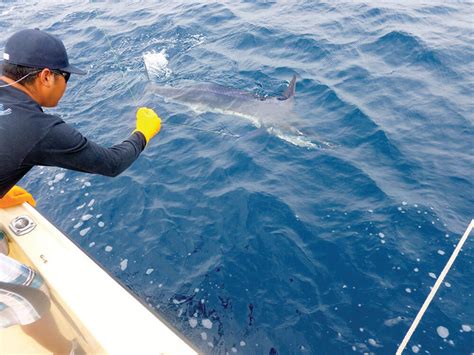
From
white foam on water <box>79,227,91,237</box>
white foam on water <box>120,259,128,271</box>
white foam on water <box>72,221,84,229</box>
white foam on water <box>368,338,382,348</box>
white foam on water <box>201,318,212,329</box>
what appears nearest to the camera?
white foam on water <box>368,338,382,348</box>

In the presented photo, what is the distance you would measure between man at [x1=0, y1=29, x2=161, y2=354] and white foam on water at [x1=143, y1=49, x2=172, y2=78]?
8.58m

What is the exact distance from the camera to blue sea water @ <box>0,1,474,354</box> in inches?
186

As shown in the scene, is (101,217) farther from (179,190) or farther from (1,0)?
(1,0)

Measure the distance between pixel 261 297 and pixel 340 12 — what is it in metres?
13.3

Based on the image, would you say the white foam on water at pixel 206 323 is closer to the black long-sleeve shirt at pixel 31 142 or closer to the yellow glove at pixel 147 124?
the yellow glove at pixel 147 124

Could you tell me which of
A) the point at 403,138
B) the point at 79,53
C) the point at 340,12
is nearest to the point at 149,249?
the point at 403,138

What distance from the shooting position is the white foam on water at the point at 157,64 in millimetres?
11578

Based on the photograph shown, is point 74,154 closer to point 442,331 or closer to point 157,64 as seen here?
point 442,331

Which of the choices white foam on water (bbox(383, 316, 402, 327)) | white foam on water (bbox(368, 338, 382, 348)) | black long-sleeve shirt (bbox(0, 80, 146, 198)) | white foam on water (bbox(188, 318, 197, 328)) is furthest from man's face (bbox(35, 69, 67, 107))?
white foam on water (bbox(383, 316, 402, 327))

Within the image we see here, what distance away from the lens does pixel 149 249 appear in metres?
5.78

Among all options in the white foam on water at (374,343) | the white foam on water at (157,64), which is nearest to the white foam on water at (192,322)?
the white foam on water at (374,343)

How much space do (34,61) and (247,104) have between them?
21.6 ft

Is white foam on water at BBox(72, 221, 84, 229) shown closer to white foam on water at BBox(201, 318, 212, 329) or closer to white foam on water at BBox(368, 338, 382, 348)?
white foam on water at BBox(201, 318, 212, 329)


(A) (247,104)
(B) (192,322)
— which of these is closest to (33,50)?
(B) (192,322)
